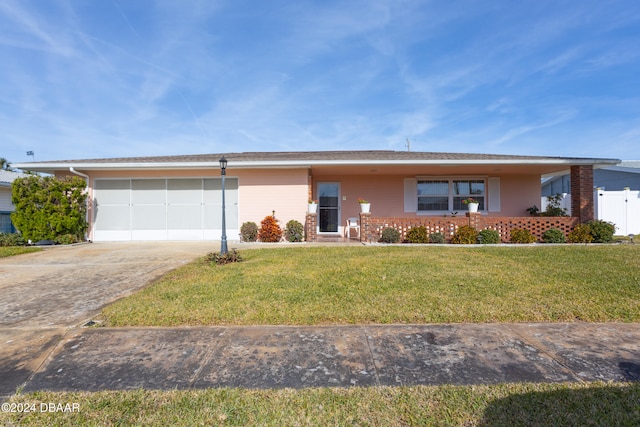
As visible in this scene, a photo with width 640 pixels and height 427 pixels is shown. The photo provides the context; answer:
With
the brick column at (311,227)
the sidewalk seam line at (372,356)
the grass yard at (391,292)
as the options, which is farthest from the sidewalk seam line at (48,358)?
the brick column at (311,227)

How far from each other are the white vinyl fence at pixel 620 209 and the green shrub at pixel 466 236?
8.47 m

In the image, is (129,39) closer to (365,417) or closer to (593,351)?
(365,417)

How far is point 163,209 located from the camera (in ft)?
37.4

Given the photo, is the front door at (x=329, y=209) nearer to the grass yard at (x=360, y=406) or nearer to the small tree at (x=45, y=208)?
the small tree at (x=45, y=208)

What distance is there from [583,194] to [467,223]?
3.97 meters

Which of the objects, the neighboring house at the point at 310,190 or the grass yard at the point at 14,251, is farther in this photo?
the neighboring house at the point at 310,190

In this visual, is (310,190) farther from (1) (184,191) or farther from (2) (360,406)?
(2) (360,406)

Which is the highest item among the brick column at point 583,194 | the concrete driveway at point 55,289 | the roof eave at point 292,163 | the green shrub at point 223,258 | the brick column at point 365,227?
the roof eave at point 292,163

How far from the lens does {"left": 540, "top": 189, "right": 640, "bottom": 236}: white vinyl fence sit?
1360 cm

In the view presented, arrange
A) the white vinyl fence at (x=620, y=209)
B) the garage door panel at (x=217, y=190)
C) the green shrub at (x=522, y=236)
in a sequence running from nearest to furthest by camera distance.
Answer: the green shrub at (x=522, y=236) < the garage door panel at (x=217, y=190) < the white vinyl fence at (x=620, y=209)

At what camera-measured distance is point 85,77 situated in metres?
11.4

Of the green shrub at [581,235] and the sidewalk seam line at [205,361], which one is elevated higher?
the green shrub at [581,235]

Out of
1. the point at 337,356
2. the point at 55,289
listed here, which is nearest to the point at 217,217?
the point at 55,289

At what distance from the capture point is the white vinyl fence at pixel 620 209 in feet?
44.6
